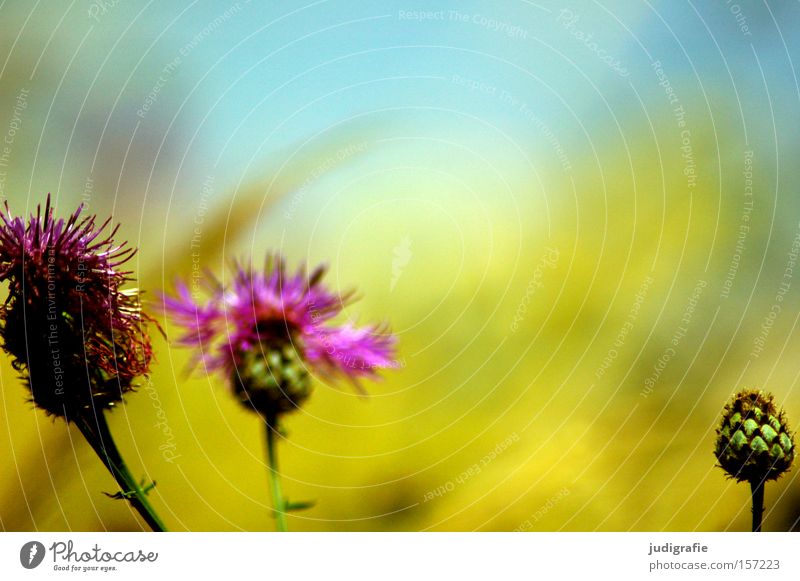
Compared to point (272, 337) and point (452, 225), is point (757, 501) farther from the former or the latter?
point (272, 337)

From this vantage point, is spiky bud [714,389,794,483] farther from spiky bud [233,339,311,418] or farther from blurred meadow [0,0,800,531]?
spiky bud [233,339,311,418]
